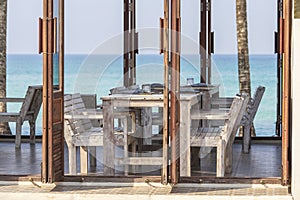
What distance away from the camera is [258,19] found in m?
34.9

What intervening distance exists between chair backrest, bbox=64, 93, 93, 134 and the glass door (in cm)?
73

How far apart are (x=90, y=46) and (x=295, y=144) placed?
97.6 ft

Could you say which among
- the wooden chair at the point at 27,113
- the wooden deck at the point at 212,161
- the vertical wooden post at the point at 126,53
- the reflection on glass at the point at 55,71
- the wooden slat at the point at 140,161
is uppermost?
the vertical wooden post at the point at 126,53

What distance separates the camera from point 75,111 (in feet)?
29.5

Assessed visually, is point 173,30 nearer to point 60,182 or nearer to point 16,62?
point 60,182

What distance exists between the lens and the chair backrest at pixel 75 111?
865 cm

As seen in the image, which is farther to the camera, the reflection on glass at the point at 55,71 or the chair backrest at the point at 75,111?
the chair backrest at the point at 75,111

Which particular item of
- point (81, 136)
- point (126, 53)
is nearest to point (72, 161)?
point (81, 136)

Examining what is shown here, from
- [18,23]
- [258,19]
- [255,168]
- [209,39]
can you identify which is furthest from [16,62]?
[255,168]

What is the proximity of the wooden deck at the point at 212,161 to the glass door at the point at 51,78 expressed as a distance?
1192 millimetres

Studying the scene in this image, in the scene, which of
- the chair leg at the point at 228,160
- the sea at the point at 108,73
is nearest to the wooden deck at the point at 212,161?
the chair leg at the point at 228,160

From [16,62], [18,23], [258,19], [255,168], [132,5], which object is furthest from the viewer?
[16,62]

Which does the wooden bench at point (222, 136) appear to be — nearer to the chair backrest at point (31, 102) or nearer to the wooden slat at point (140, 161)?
the wooden slat at point (140, 161)

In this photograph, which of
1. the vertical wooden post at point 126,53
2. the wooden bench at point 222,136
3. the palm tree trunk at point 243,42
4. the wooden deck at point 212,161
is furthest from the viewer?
the palm tree trunk at point 243,42
